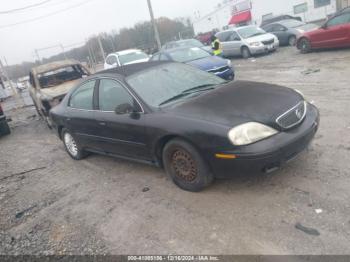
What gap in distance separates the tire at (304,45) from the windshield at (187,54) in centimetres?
504

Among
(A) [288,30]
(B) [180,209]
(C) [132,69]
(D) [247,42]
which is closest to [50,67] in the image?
(C) [132,69]

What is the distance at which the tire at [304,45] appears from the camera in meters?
14.6

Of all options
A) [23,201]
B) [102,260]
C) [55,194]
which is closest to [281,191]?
[102,260]

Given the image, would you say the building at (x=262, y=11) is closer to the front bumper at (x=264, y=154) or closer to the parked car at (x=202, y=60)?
the parked car at (x=202, y=60)

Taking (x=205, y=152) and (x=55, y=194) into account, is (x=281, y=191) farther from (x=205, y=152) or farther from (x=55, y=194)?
(x=55, y=194)

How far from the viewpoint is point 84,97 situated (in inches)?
237

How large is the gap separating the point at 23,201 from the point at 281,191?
13.2 feet

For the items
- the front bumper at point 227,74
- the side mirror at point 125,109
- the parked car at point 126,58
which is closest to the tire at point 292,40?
the parked car at point 126,58

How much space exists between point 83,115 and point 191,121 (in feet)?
8.25

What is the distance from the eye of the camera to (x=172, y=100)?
4.71 metres

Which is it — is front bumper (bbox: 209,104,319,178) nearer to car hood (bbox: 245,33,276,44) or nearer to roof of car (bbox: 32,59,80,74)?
roof of car (bbox: 32,59,80,74)

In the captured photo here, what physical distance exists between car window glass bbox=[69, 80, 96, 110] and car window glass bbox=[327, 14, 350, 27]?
1094 cm

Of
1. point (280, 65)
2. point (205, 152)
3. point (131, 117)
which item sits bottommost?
point (280, 65)

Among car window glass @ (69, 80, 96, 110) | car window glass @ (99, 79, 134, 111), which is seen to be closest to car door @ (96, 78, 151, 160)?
car window glass @ (99, 79, 134, 111)
